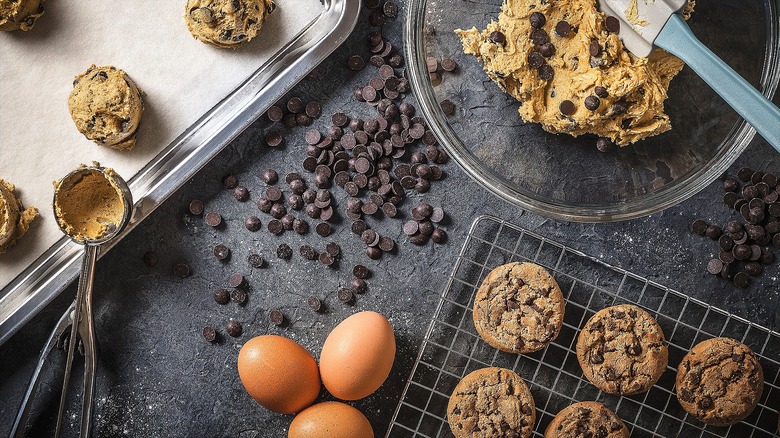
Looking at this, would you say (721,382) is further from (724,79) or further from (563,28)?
(563,28)

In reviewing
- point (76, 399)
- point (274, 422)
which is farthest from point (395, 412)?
point (76, 399)

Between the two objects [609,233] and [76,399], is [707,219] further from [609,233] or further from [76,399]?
[76,399]

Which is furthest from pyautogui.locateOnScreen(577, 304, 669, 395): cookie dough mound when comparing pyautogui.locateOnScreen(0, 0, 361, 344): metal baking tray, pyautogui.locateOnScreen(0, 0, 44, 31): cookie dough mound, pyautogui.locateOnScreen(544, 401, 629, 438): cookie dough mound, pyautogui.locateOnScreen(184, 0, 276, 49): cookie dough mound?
pyautogui.locateOnScreen(0, 0, 44, 31): cookie dough mound

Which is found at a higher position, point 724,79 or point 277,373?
point 724,79

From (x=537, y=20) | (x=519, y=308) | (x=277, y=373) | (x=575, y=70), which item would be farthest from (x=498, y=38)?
(x=277, y=373)

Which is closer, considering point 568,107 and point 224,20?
point 568,107

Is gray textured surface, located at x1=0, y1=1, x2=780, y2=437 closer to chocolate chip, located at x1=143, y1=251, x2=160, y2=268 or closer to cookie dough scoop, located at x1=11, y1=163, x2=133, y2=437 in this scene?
chocolate chip, located at x1=143, y1=251, x2=160, y2=268
